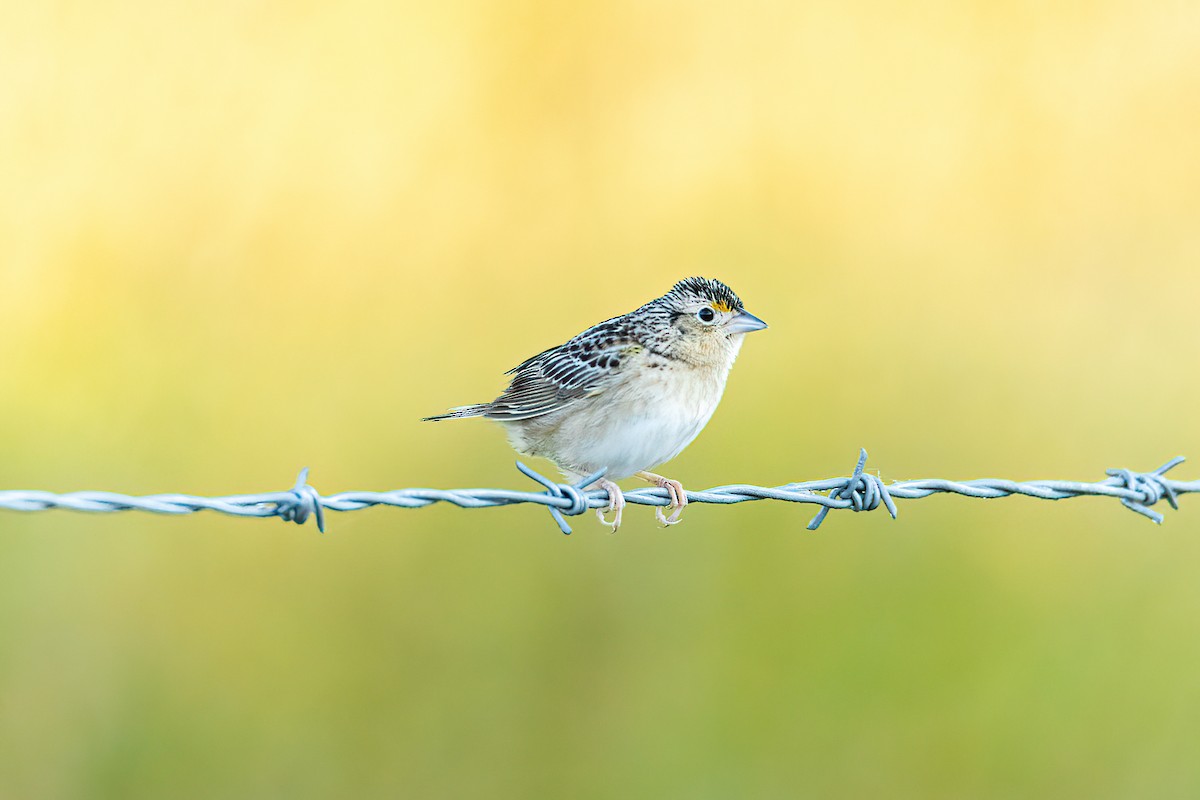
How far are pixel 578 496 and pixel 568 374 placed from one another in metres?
1.77

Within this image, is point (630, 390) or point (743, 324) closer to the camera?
point (630, 390)

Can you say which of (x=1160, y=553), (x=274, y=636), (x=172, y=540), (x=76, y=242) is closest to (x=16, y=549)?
(x=172, y=540)

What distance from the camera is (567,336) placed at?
9125mm

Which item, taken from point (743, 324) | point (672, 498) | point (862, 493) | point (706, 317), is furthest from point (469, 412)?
point (862, 493)

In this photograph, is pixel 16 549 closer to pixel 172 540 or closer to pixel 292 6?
pixel 172 540

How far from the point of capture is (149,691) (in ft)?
24.3

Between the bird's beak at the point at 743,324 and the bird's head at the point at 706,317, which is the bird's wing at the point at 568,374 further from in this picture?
the bird's beak at the point at 743,324

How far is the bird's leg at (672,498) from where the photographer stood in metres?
5.23

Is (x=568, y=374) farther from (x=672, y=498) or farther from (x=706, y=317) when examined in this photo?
(x=672, y=498)

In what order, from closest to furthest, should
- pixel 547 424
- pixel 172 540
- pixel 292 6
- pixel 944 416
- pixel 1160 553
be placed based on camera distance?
pixel 547 424 < pixel 172 540 < pixel 1160 553 < pixel 944 416 < pixel 292 6

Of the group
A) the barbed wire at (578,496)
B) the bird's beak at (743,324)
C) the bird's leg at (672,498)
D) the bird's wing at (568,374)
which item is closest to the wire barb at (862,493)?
A: the barbed wire at (578,496)

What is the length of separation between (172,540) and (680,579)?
10.4 ft

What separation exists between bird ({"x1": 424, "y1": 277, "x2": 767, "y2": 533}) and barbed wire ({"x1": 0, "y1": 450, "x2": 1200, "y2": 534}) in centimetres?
38

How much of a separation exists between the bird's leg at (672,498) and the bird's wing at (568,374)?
1.65 feet
